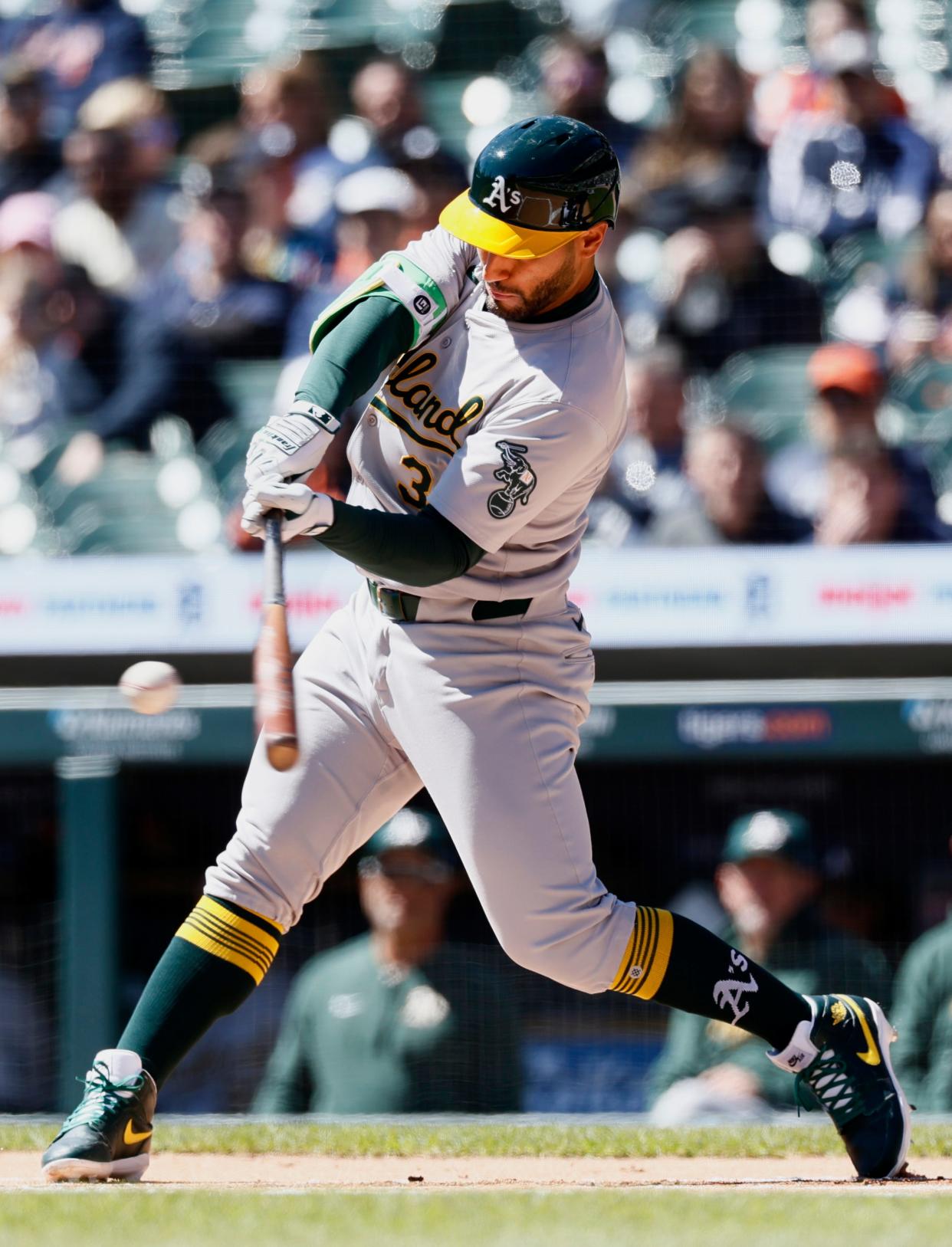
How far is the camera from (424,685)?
2844 mm

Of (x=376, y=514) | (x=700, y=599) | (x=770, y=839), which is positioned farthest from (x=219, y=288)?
(x=376, y=514)

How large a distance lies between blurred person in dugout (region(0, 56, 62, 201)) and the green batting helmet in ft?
16.2

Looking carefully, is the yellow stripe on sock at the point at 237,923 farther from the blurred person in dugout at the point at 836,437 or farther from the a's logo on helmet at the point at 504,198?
the blurred person in dugout at the point at 836,437

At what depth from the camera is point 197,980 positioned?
2.89 meters

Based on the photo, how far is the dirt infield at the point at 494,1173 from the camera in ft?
9.41

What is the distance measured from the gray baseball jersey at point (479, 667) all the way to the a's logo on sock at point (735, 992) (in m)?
0.18

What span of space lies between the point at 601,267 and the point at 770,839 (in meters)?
2.60

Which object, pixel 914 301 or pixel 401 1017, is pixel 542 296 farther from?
pixel 914 301

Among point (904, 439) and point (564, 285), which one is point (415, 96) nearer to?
point (904, 439)

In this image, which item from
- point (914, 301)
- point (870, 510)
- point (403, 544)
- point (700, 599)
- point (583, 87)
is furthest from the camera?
point (583, 87)

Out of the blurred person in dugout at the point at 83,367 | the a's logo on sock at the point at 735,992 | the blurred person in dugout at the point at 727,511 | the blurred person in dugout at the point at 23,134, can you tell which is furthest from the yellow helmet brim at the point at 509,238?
the blurred person in dugout at the point at 23,134

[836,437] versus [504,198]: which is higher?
[504,198]

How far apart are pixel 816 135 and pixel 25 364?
3102 mm

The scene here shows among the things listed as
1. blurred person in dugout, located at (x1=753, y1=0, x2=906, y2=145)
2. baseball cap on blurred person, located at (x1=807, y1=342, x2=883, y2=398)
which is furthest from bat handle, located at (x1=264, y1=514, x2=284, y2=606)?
blurred person in dugout, located at (x1=753, y1=0, x2=906, y2=145)
